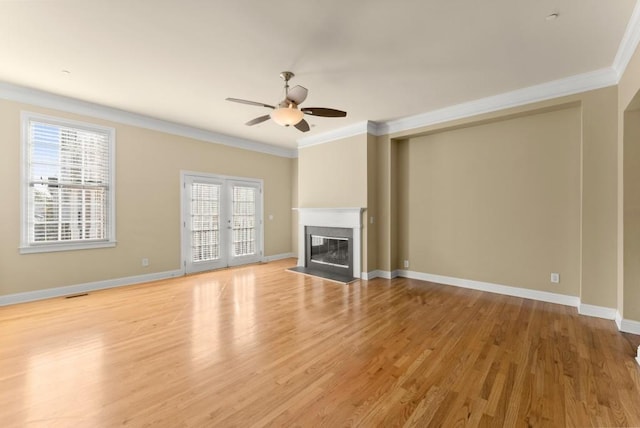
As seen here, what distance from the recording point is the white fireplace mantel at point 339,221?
213 inches

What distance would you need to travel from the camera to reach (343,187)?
5781mm

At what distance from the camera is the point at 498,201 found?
448 centimetres

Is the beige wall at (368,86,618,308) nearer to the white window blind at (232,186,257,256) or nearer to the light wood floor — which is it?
Result: the light wood floor

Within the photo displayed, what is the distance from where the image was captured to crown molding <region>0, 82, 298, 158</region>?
158 inches

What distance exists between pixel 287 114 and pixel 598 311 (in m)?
4.45

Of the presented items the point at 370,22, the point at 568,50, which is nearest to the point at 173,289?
the point at 370,22

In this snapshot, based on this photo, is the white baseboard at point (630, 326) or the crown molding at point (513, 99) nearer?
the white baseboard at point (630, 326)

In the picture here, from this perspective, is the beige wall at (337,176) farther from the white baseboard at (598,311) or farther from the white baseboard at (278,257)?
the white baseboard at (598,311)

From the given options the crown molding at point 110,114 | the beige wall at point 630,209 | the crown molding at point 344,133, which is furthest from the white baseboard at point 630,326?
the crown molding at point 110,114

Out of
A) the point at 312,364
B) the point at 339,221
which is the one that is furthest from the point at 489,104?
the point at 312,364

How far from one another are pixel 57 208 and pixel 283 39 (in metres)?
4.32

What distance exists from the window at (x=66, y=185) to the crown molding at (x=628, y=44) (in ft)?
22.2

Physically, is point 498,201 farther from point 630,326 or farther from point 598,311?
point 630,326

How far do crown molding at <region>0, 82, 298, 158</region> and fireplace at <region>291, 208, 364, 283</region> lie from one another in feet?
7.75
